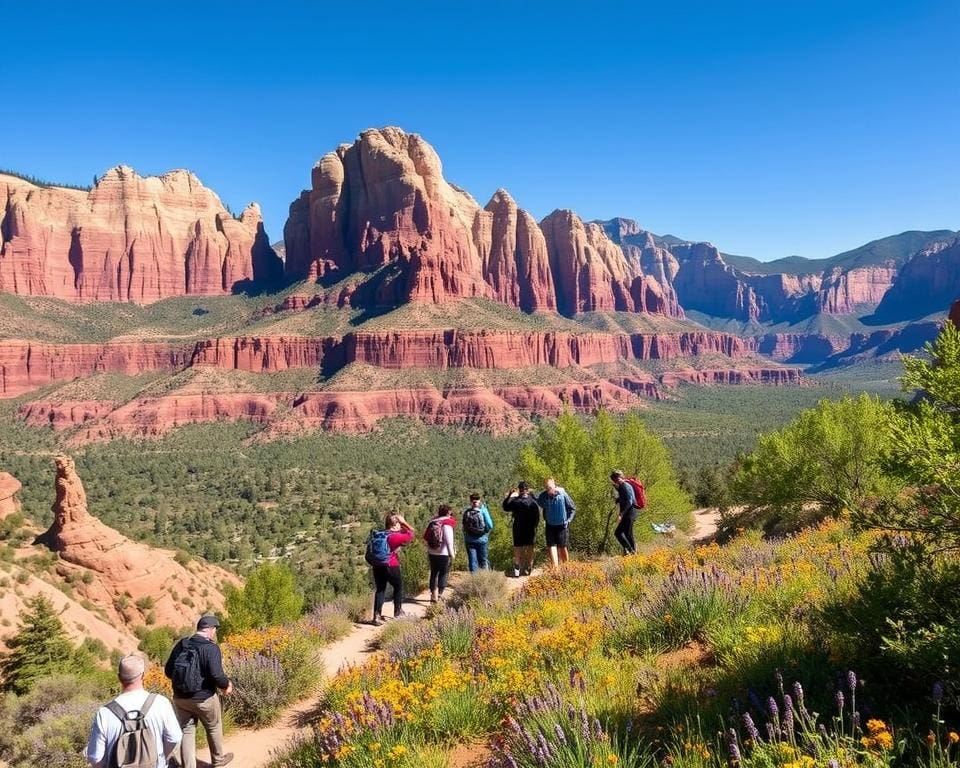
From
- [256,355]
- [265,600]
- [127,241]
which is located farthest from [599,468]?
[127,241]

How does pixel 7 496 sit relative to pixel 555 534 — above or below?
above

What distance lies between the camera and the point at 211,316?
141 m

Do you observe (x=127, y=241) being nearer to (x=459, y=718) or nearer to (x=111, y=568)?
(x=111, y=568)

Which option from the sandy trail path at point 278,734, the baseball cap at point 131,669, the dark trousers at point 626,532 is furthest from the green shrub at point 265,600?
the baseball cap at point 131,669

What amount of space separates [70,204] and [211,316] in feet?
195

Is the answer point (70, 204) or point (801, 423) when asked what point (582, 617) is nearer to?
point (801, 423)

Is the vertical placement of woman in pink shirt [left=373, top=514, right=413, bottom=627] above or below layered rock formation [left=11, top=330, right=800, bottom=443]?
below

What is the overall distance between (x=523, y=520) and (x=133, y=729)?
9096mm

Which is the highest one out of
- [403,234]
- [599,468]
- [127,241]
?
[127,241]

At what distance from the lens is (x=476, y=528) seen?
504 inches

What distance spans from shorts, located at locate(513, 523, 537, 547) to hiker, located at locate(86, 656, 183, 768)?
28.9ft

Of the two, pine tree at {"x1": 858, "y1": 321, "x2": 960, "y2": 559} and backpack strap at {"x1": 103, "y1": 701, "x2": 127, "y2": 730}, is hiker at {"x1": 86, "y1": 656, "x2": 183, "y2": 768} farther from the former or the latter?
pine tree at {"x1": 858, "y1": 321, "x2": 960, "y2": 559}

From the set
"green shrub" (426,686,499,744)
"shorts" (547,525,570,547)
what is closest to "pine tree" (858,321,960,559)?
"green shrub" (426,686,499,744)

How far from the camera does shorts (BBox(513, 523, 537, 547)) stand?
43.1 feet
